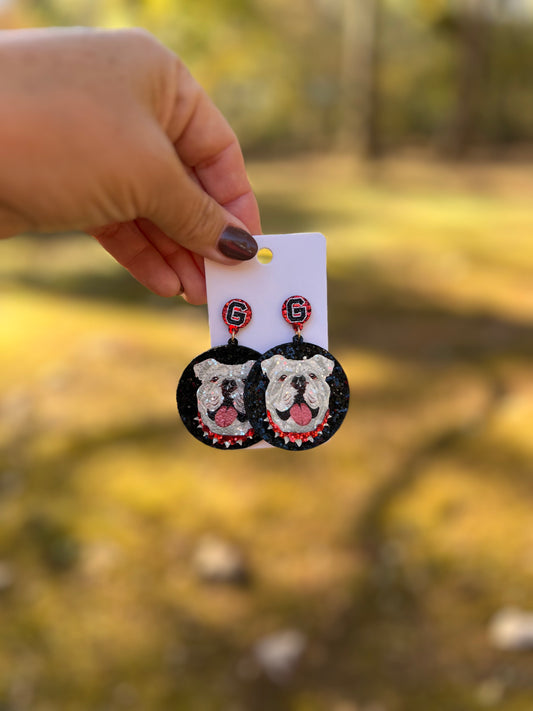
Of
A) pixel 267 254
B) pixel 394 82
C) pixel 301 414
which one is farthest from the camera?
pixel 394 82

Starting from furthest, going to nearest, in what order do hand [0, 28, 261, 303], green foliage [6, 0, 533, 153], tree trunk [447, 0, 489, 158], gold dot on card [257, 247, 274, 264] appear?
green foliage [6, 0, 533, 153], tree trunk [447, 0, 489, 158], gold dot on card [257, 247, 274, 264], hand [0, 28, 261, 303]

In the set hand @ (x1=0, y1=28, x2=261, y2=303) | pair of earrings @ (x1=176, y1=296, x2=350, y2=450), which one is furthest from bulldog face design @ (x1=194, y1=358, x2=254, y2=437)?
hand @ (x1=0, y1=28, x2=261, y2=303)

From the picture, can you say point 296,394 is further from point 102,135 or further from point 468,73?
point 468,73

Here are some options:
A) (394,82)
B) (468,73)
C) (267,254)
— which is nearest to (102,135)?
(267,254)

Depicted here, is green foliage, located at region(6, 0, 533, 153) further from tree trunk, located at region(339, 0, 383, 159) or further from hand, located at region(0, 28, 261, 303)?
hand, located at region(0, 28, 261, 303)

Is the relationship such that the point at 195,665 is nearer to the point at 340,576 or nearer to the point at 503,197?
the point at 340,576

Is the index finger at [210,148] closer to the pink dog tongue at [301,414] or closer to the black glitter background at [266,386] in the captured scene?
the black glitter background at [266,386]
